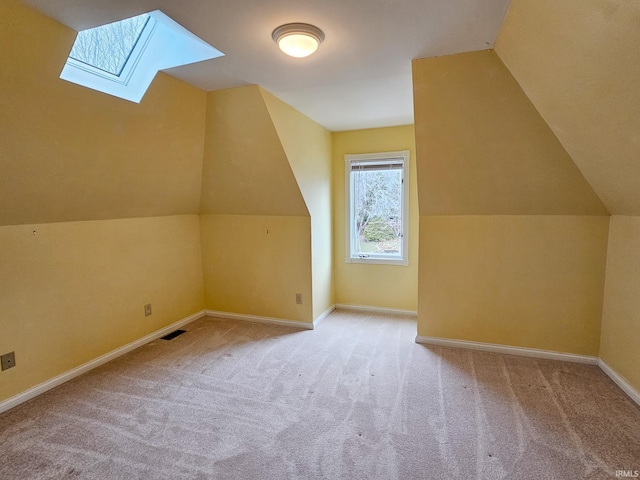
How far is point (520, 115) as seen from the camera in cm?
212

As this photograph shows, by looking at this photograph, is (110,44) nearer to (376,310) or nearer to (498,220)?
(498,220)

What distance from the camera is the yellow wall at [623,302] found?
7.10 feet

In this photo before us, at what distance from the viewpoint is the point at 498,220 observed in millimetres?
2797

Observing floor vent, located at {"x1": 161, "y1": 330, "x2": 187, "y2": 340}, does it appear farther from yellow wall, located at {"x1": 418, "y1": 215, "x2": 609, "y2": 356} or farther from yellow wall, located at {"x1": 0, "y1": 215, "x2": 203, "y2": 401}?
yellow wall, located at {"x1": 418, "y1": 215, "x2": 609, "y2": 356}

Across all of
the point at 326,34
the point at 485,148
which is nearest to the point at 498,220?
the point at 485,148

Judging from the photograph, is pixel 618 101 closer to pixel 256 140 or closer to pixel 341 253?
pixel 256 140

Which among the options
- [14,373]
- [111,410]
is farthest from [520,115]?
[14,373]

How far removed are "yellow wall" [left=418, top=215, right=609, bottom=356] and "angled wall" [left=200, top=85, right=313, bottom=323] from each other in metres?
1.34

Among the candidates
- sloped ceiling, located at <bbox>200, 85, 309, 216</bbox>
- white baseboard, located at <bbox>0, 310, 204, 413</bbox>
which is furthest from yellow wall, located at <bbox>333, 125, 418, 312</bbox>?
white baseboard, located at <bbox>0, 310, 204, 413</bbox>

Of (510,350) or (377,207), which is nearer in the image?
(510,350)

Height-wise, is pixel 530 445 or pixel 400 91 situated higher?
pixel 400 91

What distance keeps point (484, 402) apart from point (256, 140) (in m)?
2.74

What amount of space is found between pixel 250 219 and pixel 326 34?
2235mm

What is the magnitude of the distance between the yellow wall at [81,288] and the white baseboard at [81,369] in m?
0.04
